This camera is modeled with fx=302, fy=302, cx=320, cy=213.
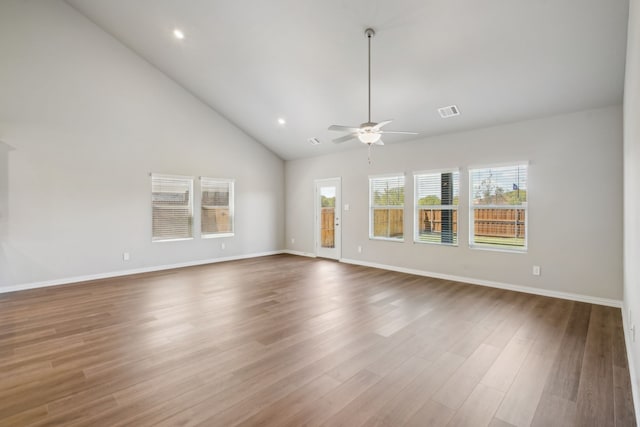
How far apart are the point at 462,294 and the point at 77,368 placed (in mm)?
4652

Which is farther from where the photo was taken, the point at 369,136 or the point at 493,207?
the point at 493,207

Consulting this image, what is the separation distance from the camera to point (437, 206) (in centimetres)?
572

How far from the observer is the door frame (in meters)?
7.40

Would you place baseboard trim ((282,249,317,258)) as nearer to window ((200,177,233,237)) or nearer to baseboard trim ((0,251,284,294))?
baseboard trim ((0,251,284,294))

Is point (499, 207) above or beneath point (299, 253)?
above

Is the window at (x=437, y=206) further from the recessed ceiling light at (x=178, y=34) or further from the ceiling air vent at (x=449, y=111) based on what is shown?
the recessed ceiling light at (x=178, y=34)

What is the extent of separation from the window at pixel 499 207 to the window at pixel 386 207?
139cm

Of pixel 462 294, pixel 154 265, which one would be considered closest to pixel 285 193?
pixel 154 265

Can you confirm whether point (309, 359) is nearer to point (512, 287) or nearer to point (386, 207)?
point (512, 287)

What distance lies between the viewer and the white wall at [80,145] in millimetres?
4707

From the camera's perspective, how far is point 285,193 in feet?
28.6

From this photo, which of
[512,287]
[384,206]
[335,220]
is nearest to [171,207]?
[335,220]

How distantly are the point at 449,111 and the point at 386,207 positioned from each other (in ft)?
7.62

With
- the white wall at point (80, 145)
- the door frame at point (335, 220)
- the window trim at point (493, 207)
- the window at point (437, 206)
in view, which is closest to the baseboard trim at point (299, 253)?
the door frame at point (335, 220)
